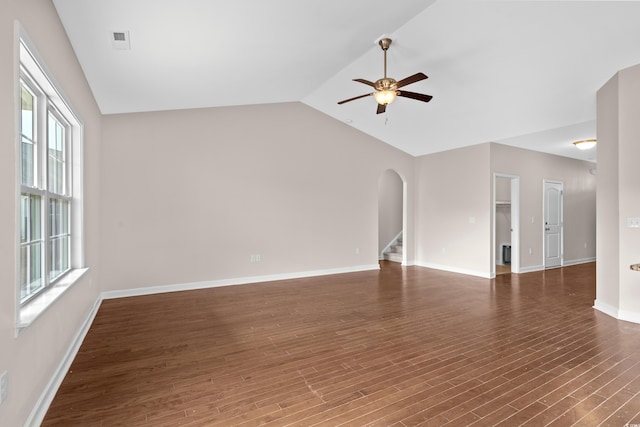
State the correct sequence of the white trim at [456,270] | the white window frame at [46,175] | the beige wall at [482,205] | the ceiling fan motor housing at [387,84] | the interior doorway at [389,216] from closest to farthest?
the white window frame at [46,175]
the ceiling fan motor housing at [387,84]
the white trim at [456,270]
the beige wall at [482,205]
the interior doorway at [389,216]

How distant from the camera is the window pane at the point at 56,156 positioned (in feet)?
9.32

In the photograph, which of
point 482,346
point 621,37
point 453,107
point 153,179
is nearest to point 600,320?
point 482,346

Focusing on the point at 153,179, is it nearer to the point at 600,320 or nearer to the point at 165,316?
the point at 165,316

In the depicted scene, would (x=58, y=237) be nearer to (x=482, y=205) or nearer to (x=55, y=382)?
(x=55, y=382)

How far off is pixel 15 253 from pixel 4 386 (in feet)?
2.07

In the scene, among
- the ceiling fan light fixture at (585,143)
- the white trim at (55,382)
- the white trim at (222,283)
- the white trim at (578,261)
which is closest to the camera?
the white trim at (55,382)

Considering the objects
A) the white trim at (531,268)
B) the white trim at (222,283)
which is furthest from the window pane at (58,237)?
the white trim at (531,268)

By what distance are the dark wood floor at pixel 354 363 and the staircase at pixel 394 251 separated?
12.0 ft

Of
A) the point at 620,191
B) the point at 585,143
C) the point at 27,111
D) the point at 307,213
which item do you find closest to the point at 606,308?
the point at 620,191

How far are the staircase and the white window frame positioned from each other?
664cm

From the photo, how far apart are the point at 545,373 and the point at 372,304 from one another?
2222 mm

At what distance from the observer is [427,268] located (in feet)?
24.0

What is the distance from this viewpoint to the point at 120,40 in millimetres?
2955

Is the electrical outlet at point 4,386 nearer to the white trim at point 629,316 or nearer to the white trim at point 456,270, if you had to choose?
the white trim at point 629,316
